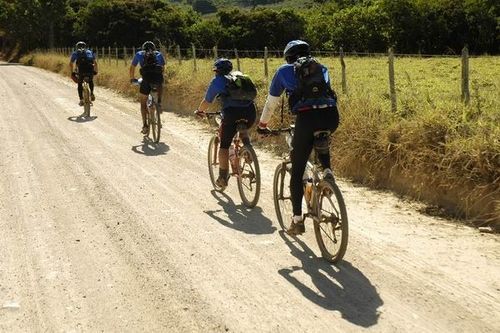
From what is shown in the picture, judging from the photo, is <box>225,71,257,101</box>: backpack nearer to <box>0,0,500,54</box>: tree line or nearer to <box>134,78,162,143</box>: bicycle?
<box>134,78,162,143</box>: bicycle

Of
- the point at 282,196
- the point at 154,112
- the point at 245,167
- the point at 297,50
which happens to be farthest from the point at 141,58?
the point at 297,50

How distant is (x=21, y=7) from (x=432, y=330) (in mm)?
63058

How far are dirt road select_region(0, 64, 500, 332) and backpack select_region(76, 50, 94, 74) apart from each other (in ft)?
23.2

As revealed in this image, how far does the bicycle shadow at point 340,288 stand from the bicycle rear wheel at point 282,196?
643 mm

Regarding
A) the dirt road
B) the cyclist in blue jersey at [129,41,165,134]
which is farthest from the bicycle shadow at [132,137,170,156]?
the dirt road

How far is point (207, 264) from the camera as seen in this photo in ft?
16.5

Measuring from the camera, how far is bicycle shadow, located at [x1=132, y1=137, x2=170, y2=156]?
1022 centimetres

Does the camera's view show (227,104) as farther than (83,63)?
No

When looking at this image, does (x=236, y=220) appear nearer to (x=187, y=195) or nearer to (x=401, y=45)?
(x=187, y=195)

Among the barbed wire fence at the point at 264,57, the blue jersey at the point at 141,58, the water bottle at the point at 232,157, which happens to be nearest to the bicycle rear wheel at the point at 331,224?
the water bottle at the point at 232,157

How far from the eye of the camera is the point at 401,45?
48125mm

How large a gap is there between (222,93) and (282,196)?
1.52 meters

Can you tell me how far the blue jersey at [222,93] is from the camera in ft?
21.6

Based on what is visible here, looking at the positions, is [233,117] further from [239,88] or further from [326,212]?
[326,212]
